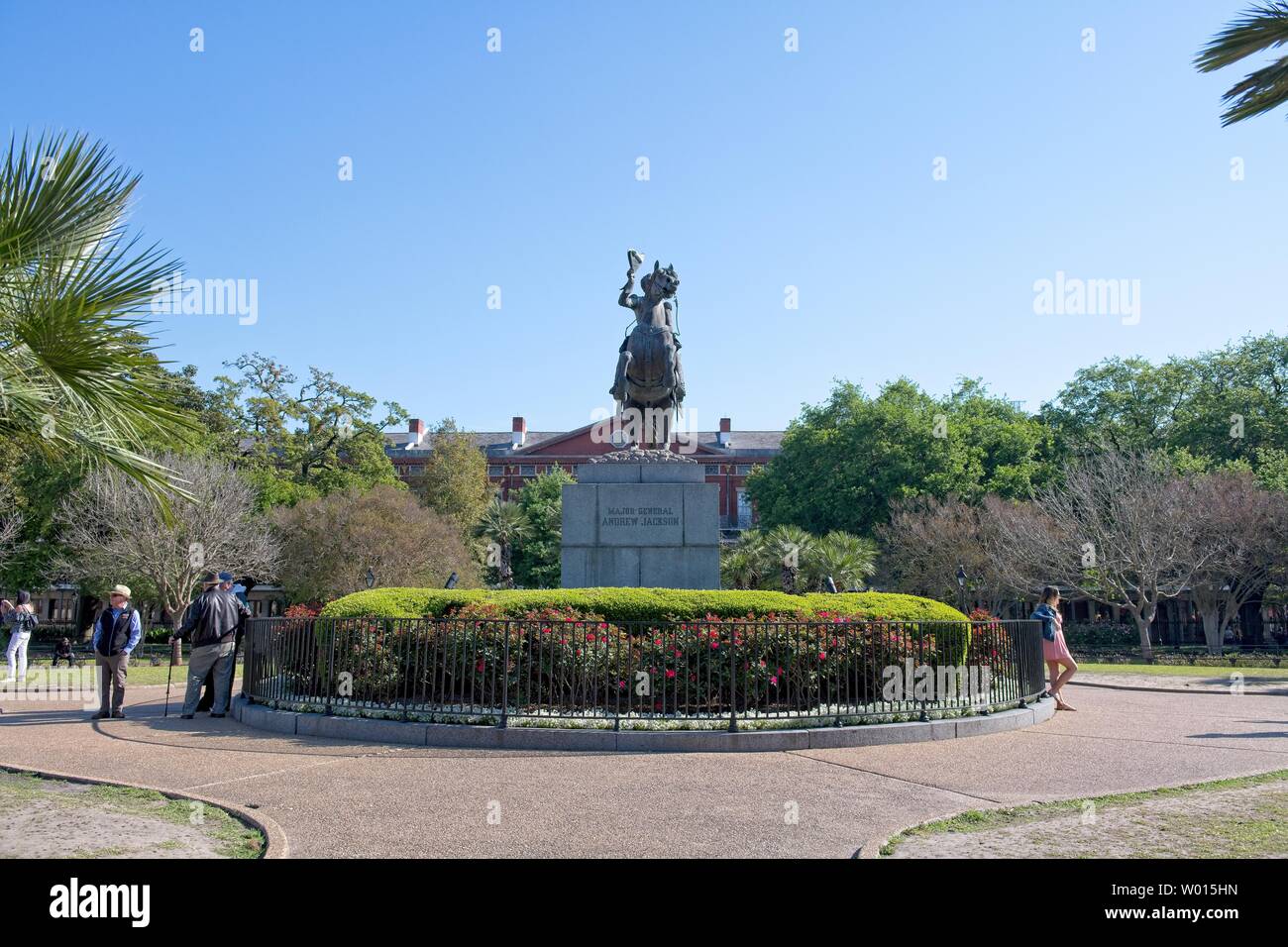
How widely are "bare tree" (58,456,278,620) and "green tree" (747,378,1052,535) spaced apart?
86.8ft

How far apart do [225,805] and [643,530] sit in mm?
10033

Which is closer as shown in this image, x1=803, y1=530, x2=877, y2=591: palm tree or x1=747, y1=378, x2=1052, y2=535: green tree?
x1=803, y1=530, x2=877, y2=591: palm tree

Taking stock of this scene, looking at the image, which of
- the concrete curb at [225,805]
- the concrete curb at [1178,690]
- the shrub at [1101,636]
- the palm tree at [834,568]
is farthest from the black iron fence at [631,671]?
the shrub at [1101,636]

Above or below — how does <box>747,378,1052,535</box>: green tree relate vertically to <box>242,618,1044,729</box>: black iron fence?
above

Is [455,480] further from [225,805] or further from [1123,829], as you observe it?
[1123,829]

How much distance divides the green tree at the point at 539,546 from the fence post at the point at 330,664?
39735 millimetres

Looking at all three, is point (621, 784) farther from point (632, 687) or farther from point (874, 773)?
point (632, 687)

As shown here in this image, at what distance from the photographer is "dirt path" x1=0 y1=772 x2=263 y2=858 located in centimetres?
554

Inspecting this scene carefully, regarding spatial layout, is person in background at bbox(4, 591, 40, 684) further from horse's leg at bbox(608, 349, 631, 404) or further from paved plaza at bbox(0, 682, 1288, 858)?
horse's leg at bbox(608, 349, 631, 404)

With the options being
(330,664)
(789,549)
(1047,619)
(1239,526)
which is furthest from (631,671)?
(1239,526)

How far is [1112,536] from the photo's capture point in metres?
37.7

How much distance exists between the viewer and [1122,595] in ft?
126

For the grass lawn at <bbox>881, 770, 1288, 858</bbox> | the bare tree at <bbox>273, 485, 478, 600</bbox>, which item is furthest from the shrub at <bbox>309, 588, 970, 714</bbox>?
the bare tree at <bbox>273, 485, 478, 600</bbox>
